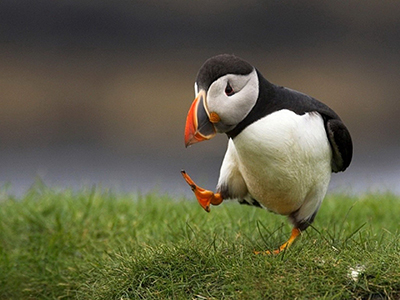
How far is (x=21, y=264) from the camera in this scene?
15.7ft

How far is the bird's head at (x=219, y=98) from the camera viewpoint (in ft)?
11.6

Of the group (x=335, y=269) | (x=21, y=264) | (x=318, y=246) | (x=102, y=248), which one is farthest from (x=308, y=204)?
(x=21, y=264)

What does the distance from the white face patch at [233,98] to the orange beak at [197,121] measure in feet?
0.11

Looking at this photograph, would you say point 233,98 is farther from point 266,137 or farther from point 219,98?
point 266,137

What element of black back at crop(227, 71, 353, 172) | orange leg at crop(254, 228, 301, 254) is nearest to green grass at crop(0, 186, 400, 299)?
orange leg at crop(254, 228, 301, 254)

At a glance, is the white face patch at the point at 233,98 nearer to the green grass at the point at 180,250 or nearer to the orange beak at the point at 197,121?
the orange beak at the point at 197,121

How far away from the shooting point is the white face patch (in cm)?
353

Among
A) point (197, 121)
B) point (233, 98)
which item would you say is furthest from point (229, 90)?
point (197, 121)

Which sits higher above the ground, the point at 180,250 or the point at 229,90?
the point at 229,90

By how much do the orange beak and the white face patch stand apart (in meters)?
0.03

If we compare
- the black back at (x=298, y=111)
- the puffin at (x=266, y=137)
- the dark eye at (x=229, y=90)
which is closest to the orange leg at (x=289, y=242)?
the puffin at (x=266, y=137)

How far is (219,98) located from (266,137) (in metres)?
0.33

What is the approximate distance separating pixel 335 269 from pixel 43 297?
204cm

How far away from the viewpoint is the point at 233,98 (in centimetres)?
357
